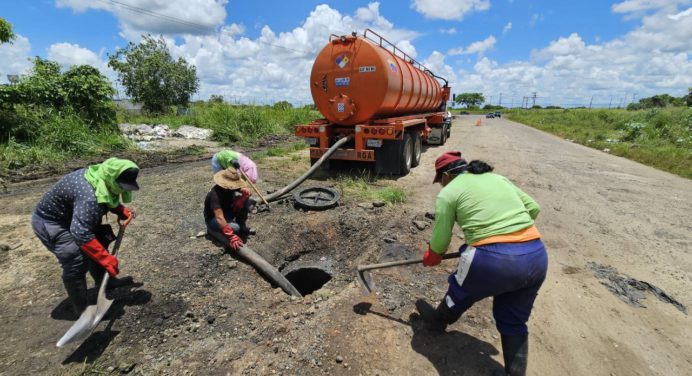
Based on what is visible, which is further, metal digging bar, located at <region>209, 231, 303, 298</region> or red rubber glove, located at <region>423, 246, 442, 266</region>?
metal digging bar, located at <region>209, 231, 303, 298</region>

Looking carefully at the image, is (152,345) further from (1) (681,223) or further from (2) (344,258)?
(1) (681,223)

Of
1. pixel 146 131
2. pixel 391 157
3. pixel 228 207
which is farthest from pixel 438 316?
pixel 146 131

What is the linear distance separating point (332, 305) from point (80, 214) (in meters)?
2.13

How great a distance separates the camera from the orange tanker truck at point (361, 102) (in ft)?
21.4

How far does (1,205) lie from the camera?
526 centimetres

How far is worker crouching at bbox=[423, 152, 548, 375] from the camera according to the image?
6.47 ft

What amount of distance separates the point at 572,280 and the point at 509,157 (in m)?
7.38

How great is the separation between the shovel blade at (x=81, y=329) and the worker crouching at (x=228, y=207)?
138 cm

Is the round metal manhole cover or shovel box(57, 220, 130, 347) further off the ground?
the round metal manhole cover

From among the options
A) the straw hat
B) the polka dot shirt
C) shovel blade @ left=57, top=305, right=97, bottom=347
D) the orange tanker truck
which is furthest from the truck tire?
shovel blade @ left=57, top=305, right=97, bottom=347

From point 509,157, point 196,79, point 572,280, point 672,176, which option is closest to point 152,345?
point 572,280

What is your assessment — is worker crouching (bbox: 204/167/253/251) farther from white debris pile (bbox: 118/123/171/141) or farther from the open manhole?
white debris pile (bbox: 118/123/171/141)

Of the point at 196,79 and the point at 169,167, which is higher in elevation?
the point at 196,79

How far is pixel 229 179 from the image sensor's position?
11.8 feet
